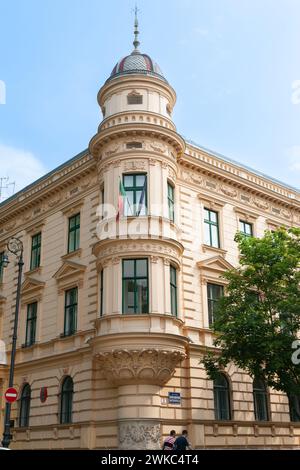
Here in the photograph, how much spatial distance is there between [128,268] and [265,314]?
6247 millimetres

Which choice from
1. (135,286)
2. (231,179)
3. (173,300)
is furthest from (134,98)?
(173,300)

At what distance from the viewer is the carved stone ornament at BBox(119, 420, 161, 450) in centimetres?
2139

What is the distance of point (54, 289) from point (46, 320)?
1673 mm

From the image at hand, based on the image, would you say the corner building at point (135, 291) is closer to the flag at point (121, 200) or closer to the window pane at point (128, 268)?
the window pane at point (128, 268)

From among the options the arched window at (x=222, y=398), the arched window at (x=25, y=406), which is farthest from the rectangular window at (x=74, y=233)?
the arched window at (x=222, y=398)

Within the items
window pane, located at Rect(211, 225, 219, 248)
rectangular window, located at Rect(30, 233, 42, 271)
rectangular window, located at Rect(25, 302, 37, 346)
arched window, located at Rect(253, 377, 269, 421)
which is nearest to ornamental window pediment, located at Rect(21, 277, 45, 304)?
rectangular window, located at Rect(25, 302, 37, 346)

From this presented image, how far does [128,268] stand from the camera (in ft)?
78.7

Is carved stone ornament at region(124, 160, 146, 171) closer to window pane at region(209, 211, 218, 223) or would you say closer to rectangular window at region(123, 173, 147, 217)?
rectangular window at region(123, 173, 147, 217)

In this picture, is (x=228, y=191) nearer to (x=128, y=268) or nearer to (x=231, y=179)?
(x=231, y=179)

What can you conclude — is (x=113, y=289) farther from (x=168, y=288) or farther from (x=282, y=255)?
(x=282, y=255)

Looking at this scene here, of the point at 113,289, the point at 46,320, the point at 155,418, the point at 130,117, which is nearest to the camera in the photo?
the point at 155,418

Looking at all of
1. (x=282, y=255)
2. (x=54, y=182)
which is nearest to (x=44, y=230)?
(x=54, y=182)

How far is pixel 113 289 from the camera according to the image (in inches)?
927

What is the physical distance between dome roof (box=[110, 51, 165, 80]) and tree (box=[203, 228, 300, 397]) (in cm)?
1040
